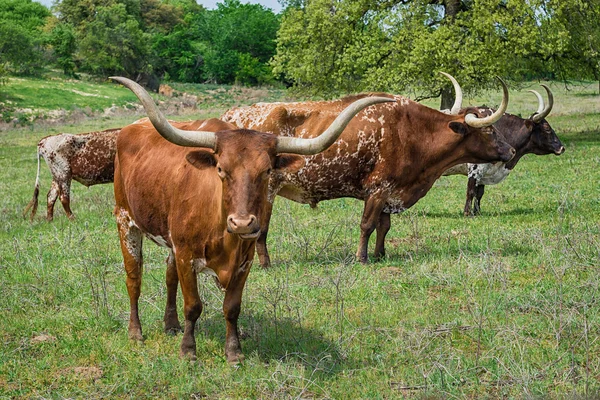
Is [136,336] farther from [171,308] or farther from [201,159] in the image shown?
[201,159]

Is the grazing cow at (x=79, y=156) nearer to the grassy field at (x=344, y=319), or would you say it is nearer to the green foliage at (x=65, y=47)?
the grassy field at (x=344, y=319)

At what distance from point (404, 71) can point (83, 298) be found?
47.8 ft

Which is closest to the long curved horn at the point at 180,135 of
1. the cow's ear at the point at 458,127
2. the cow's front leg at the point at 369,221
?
the cow's front leg at the point at 369,221

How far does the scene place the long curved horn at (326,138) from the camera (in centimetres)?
475

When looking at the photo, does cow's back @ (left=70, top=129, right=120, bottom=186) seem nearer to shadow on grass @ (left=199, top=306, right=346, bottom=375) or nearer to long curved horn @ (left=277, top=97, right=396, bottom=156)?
shadow on grass @ (left=199, top=306, right=346, bottom=375)

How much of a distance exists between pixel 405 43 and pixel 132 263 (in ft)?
52.2

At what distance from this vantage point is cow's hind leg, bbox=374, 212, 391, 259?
861 cm

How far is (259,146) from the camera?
15.6 ft

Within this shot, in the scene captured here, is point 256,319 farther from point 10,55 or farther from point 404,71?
point 10,55

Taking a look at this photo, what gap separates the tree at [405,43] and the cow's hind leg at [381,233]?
11.5 metres

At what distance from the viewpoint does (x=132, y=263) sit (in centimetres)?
605

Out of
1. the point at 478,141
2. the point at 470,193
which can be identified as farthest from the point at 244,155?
the point at 470,193

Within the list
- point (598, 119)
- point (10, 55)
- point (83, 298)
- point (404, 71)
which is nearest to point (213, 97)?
point (10, 55)

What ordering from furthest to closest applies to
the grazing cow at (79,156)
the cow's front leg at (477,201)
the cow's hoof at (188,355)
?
the grazing cow at (79,156) < the cow's front leg at (477,201) < the cow's hoof at (188,355)
